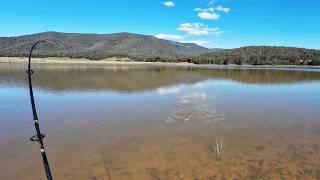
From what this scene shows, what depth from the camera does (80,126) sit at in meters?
16.8

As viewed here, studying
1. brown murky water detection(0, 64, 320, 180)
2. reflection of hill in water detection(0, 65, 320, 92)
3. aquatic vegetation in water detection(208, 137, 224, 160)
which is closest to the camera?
brown murky water detection(0, 64, 320, 180)

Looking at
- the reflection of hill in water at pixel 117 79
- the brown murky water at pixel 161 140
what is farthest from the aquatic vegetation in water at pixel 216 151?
the reflection of hill in water at pixel 117 79

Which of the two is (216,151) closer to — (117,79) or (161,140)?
(161,140)

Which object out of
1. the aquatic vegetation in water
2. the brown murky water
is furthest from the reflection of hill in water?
the aquatic vegetation in water

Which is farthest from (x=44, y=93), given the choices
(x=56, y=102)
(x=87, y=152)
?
(x=87, y=152)

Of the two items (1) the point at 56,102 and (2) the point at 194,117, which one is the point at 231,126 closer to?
(2) the point at 194,117

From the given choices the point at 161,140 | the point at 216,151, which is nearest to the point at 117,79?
the point at 161,140

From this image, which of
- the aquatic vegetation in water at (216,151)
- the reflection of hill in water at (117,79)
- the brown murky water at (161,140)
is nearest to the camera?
the brown murky water at (161,140)

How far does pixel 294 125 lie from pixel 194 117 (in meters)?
5.79

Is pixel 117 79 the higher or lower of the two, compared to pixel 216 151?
higher

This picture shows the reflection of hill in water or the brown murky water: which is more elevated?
the reflection of hill in water

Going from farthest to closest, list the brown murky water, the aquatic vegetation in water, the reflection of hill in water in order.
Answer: the reflection of hill in water < the aquatic vegetation in water < the brown murky water

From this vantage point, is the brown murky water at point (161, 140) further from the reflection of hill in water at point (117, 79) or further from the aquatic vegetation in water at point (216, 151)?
the reflection of hill in water at point (117, 79)

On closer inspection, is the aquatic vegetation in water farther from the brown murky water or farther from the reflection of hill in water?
the reflection of hill in water
